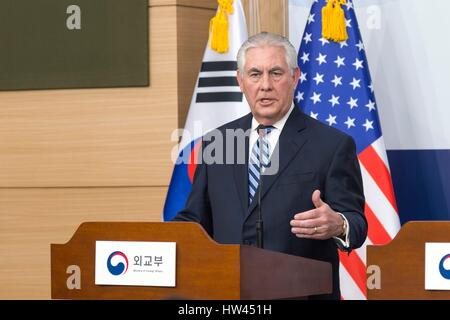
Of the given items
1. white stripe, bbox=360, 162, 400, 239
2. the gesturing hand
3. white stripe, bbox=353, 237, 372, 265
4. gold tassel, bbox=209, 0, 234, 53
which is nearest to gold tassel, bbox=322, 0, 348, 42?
gold tassel, bbox=209, 0, 234, 53

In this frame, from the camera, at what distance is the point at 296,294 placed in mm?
2615

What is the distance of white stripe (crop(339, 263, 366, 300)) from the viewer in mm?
4348

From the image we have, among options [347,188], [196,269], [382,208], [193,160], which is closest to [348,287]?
[382,208]

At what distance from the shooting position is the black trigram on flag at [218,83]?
451 centimetres

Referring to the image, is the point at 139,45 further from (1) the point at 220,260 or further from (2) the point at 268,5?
(1) the point at 220,260

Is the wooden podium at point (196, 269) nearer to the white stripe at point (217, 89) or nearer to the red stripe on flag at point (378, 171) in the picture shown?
the red stripe on flag at point (378, 171)

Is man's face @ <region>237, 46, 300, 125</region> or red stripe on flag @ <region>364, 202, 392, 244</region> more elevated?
man's face @ <region>237, 46, 300, 125</region>

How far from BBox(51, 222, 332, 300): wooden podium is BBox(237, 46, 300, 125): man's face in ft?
2.25

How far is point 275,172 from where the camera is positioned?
3.12 metres

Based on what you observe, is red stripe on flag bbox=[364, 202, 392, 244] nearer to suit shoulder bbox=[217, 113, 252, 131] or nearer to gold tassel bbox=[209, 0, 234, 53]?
gold tassel bbox=[209, 0, 234, 53]

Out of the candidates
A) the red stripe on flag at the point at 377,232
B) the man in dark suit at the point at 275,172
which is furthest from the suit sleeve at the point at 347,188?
the red stripe on flag at the point at 377,232

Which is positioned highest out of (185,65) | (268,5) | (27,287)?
(268,5)
